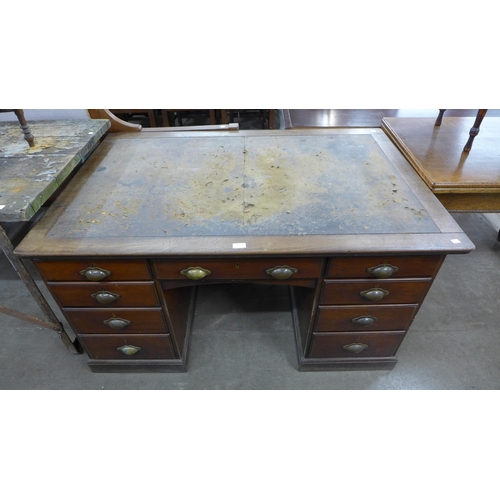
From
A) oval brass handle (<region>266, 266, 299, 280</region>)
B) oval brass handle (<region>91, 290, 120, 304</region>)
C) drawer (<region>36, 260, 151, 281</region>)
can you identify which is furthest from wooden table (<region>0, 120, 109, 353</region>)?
oval brass handle (<region>266, 266, 299, 280</region>)

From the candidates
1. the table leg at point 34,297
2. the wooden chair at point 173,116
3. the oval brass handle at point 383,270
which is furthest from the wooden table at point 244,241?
the wooden chair at point 173,116

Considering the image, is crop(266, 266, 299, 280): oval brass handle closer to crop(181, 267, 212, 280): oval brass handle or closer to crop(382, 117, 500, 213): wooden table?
crop(181, 267, 212, 280): oval brass handle

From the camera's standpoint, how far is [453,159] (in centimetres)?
157

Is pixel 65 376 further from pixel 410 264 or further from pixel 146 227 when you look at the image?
pixel 410 264

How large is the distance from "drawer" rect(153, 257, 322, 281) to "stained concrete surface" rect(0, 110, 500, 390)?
0.71 meters

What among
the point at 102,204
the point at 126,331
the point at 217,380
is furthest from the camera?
the point at 217,380

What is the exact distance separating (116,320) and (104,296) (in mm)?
172

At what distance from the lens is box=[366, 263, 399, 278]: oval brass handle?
1.19 metres

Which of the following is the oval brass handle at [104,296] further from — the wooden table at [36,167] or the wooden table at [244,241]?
the wooden table at [36,167]

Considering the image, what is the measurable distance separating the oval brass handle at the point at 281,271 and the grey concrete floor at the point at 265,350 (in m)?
0.73

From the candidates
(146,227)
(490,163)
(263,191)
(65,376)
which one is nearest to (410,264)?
(263,191)

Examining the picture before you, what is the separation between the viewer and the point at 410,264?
120 centimetres

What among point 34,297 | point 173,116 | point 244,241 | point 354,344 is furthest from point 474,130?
point 173,116

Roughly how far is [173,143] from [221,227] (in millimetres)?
795
